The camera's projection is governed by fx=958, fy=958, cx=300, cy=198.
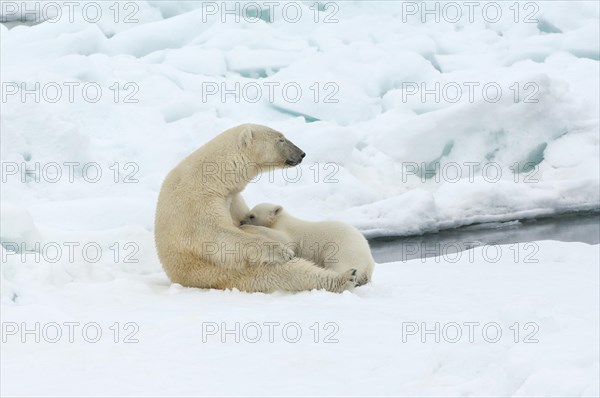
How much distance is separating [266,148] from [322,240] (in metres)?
0.63

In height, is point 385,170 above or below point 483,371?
below

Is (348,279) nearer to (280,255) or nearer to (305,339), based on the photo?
(280,255)

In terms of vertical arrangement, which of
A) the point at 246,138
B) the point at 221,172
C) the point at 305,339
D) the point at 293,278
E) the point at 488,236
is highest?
the point at 246,138

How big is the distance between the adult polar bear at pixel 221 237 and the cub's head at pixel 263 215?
0.21m

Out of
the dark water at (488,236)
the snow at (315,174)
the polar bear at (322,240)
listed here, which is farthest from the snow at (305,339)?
the dark water at (488,236)

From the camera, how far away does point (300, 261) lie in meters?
5.25

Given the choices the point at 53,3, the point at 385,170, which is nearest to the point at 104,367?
the point at 385,170

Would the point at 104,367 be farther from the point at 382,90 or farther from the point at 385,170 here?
the point at 382,90

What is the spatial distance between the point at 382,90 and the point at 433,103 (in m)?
1.04

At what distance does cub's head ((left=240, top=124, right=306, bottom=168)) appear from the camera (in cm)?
554

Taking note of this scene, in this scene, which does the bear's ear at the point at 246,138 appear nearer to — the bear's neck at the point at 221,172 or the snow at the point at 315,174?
the bear's neck at the point at 221,172

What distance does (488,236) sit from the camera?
8.83 meters

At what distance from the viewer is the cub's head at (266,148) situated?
218 inches

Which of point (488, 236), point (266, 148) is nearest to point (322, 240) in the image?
point (266, 148)
